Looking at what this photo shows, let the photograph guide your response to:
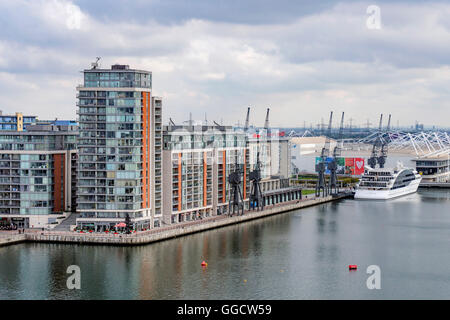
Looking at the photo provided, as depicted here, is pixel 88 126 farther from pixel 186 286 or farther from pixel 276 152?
pixel 276 152

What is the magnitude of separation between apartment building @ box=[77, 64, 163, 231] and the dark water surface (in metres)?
3.77

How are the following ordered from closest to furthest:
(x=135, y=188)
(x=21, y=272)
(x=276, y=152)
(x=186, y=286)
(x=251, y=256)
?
1. (x=186, y=286)
2. (x=21, y=272)
3. (x=251, y=256)
4. (x=135, y=188)
5. (x=276, y=152)

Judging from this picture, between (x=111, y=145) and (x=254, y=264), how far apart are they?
45.8 ft

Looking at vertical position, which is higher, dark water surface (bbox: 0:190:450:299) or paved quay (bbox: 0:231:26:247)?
paved quay (bbox: 0:231:26:247)

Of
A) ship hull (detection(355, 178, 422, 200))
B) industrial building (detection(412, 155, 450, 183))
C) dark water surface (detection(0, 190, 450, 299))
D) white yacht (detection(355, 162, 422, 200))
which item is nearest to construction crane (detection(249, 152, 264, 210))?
dark water surface (detection(0, 190, 450, 299))

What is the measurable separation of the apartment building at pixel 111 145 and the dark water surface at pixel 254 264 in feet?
12.4

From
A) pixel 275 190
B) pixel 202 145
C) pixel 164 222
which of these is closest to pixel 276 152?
pixel 275 190

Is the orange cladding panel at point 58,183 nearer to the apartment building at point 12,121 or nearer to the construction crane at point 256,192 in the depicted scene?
the construction crane at point 256,192

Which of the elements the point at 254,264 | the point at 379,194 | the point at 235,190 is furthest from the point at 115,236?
the point at 379,194

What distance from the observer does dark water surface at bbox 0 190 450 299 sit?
35.8m

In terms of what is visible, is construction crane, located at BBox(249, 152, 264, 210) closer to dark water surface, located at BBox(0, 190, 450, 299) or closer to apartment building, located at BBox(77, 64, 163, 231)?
dark water surface, located at BBox(0, 190, 450, 299)
